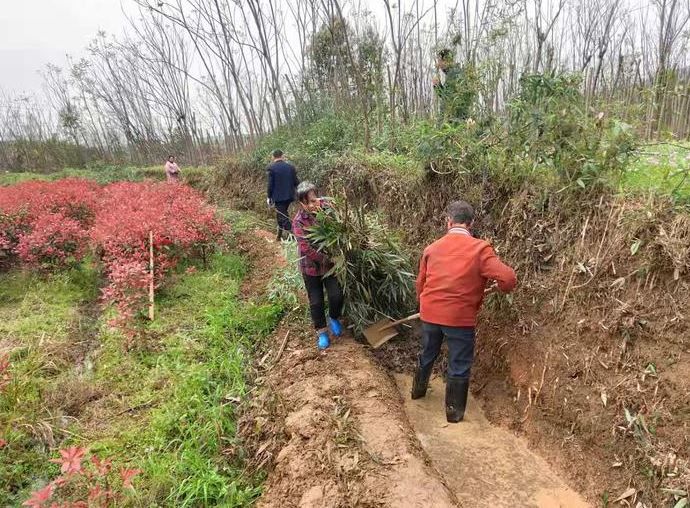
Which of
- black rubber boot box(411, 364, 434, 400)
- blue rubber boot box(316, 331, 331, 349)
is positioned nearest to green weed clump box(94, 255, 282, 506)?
blue rubber boot box(316, 331, 331, 349)

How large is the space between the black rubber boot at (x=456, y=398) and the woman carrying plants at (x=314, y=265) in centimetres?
127

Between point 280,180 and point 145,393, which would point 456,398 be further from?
point 280,180

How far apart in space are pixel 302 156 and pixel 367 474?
839cm

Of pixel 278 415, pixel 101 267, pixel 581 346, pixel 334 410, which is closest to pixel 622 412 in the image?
pixel 581 346

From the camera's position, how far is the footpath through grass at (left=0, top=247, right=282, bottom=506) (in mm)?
3147

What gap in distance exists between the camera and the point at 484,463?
3352 mm

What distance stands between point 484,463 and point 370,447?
1.00m

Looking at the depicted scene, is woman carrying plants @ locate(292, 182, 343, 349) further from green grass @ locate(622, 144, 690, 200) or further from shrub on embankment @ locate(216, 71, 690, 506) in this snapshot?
green grass @ locate(622, 144, 690, 200)

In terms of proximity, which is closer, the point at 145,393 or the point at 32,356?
the point at 145,393

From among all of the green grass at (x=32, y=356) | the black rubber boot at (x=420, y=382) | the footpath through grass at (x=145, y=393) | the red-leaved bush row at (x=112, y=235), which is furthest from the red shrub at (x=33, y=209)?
the black rubber boot at (x=420, y=382)

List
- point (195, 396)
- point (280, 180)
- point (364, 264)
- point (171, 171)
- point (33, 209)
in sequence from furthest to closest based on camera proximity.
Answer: point (171, 171) < point (33, 209) < point (280, 180) < point (364, 264) < point (195, 396)

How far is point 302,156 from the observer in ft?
33.5

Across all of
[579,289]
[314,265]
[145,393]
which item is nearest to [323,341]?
[314,265]

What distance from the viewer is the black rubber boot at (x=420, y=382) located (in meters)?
3.95
